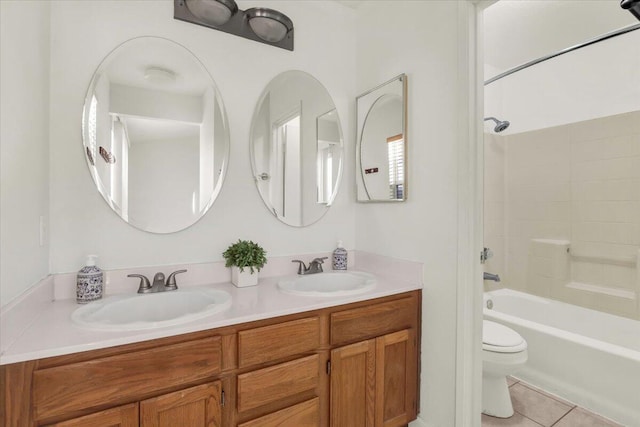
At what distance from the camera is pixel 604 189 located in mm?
2297

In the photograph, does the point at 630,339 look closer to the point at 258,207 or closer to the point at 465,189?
the point at 465,189

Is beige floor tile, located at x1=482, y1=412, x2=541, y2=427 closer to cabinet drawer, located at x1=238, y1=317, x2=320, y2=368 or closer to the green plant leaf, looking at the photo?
cabinet drawer, located at x1=238, y1=317, x2=320, y2=368

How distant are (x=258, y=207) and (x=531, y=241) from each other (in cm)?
240

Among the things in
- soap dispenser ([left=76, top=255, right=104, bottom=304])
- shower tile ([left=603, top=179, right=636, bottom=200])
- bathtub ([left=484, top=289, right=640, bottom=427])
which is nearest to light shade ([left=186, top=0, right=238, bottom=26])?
soap dispenser ([left=76, top=255, right=104, bottom=304])

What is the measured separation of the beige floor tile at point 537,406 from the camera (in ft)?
5.68

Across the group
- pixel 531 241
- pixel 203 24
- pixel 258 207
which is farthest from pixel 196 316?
pixel 531 241

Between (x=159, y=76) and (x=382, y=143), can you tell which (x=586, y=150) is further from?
(x=159, y=76)

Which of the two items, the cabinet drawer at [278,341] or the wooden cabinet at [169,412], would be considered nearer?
the wooden cabinet at [169,412]

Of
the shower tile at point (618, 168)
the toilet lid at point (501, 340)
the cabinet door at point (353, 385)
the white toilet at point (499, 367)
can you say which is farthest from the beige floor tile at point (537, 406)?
the shower tile at point (618, 168)

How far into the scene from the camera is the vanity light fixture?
1.52 m

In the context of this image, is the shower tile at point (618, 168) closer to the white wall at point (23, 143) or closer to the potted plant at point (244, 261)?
the potted plant at point (244, 261)

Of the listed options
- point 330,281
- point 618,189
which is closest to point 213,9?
point 330,281

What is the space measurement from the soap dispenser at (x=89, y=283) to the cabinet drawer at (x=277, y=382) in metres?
0.71

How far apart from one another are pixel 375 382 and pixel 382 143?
1259mm
